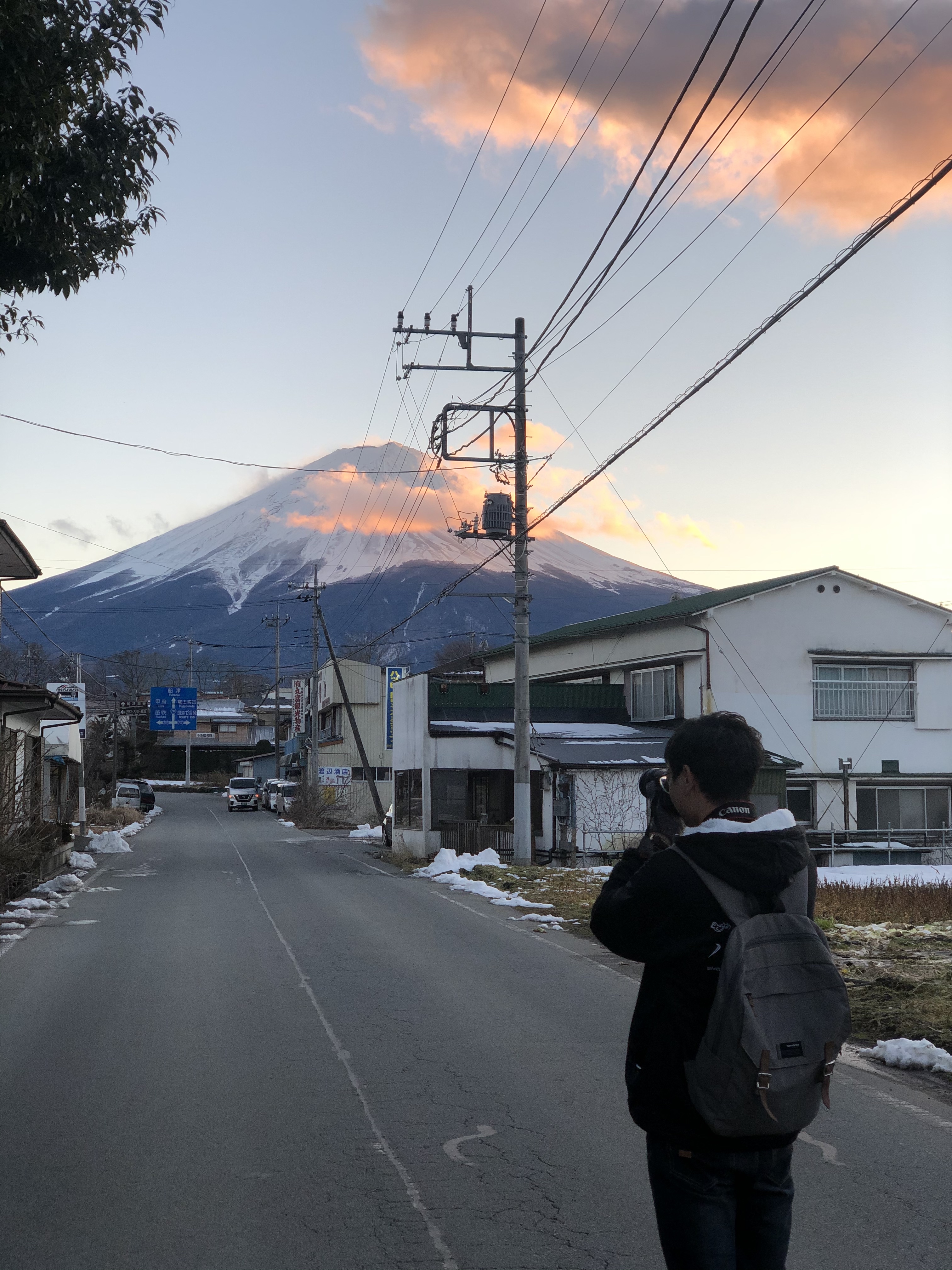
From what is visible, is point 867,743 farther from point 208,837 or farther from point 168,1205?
point 168,1205

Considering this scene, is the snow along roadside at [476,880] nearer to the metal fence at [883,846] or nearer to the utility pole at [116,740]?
the metal fence at [883,846]

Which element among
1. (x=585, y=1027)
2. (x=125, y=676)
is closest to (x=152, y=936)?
(x=585, y=1027)

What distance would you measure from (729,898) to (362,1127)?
3.78 metres

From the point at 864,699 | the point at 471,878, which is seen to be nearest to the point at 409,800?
the point at 471,878

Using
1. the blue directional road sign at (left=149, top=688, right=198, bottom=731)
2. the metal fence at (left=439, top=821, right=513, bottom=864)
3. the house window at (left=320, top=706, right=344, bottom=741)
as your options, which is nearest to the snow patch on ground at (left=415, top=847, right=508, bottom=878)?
the metal fence at (left=439, top=821, right=513, bottom=864)

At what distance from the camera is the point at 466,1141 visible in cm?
543

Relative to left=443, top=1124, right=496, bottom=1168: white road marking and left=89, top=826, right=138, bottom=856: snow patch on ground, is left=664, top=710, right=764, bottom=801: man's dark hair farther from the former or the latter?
left=89, top=826, right=138, bottom=856: snow patch on ground

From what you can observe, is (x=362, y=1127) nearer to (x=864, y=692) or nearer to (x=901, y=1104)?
(x=901, y=1104)

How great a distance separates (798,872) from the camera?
2.67 metres

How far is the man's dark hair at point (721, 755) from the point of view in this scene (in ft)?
9.16

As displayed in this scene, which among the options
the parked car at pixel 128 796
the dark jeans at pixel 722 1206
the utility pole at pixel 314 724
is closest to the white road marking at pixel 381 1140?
the dark jeans at pixel 722 1206

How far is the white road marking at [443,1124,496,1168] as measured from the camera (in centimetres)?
515

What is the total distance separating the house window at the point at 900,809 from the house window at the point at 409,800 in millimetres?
11087

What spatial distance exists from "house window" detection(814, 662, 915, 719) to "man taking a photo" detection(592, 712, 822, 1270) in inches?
1051
